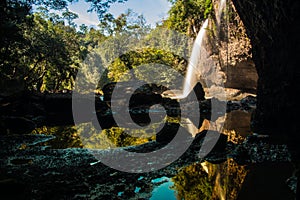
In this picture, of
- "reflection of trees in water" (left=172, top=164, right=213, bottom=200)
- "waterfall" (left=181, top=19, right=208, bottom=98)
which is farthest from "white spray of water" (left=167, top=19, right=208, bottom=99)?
"reflection of trees in water" (left=172, top=164, right=213, bottom=200)

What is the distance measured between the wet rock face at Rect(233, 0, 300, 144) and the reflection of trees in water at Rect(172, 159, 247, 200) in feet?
7.86

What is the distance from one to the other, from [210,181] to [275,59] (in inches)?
192

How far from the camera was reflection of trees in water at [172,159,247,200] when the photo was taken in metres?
3.62

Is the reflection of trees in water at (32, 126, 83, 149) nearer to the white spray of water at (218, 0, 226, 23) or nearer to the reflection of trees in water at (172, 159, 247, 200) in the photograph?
the reflection of trees in water at (172, 159, 247, 200)

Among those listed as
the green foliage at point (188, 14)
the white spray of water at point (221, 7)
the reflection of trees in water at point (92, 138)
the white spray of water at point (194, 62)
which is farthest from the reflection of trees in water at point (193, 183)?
the green foliage at point (188, 14)

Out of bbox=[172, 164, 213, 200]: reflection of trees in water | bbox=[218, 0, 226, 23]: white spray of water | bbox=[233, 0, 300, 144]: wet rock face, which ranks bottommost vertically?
bbox=[172, 164, 213, 200]: reflection of trees in water

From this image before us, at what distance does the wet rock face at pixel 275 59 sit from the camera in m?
6.11

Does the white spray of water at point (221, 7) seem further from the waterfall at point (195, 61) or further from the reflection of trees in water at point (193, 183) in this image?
the reflection of trees in water at point (193, 183)

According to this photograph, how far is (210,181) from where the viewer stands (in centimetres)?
409

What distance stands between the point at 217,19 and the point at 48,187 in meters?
19.0

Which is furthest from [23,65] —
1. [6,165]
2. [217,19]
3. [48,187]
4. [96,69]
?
[96,69]

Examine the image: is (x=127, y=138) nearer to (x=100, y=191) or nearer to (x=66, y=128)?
(x=66, y=128)

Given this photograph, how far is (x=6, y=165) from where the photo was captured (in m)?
5.12

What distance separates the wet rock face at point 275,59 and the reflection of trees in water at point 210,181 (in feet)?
7.86
